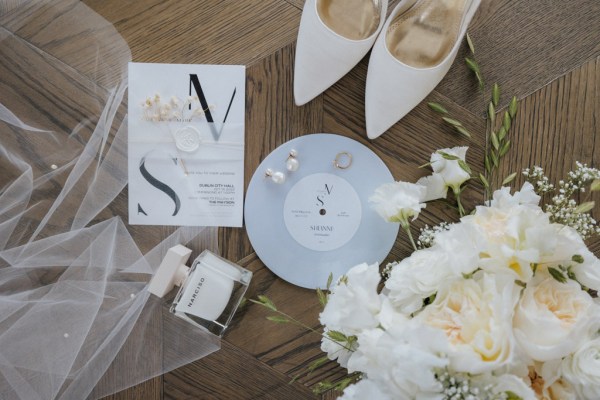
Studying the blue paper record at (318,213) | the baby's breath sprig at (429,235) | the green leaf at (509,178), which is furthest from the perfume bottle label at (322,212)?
the green leaf at (509,178)

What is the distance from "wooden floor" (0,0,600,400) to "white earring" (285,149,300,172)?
26mm

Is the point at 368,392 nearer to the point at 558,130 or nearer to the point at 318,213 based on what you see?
the point at 318,213

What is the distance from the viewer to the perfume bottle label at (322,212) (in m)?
0.75

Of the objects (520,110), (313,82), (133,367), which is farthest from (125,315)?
(520,110)

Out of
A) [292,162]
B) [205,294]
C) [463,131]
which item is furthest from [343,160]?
[205,294]

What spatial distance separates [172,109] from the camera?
2.48ft

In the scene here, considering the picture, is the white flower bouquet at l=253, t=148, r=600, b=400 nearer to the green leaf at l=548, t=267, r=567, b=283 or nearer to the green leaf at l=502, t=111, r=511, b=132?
the green leaf at l=548, t=267, r=567, b=283

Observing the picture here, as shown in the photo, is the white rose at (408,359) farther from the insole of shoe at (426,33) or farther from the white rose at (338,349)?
the insole of shoe at (426,33)

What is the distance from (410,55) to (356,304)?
0.45 meters

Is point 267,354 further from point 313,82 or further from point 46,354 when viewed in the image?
point 313,82

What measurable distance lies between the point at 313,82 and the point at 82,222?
0.38 m

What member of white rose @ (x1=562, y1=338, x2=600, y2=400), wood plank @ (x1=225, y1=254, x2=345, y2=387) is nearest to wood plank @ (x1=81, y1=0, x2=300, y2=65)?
wood plank @ (x1=225, y1=254, x2=345, y2=387)

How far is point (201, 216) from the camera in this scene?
2.50 ft

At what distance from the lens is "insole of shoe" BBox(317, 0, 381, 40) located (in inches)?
28.9
